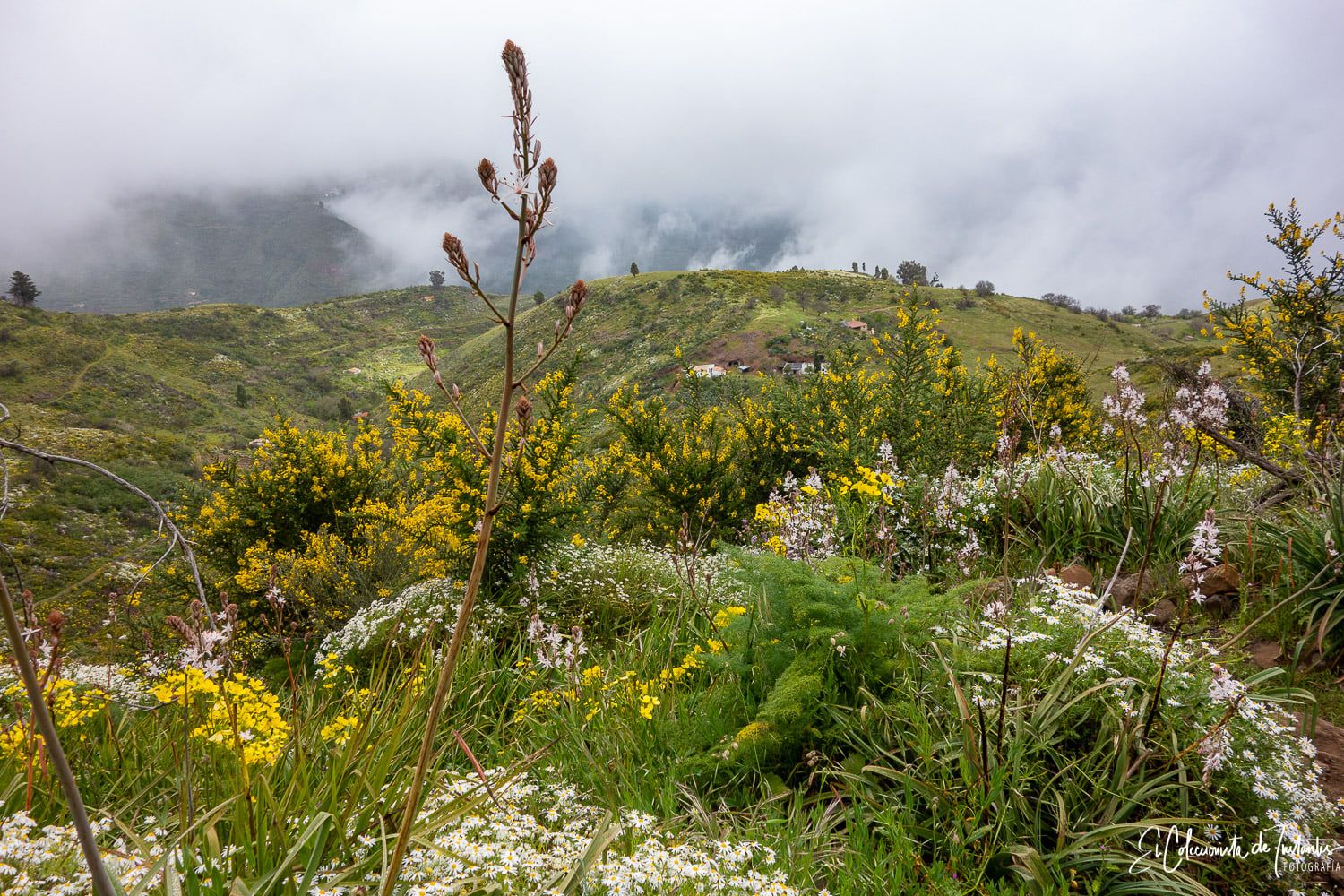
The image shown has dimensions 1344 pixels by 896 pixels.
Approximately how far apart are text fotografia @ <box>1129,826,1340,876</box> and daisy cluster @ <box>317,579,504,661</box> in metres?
4.28

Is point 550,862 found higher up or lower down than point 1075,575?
lower down

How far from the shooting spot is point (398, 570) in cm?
827

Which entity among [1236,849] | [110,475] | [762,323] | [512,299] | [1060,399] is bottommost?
[1236,849]

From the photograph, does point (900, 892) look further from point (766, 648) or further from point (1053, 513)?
point (1053, 513)

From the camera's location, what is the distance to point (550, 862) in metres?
1.90

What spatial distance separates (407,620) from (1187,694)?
5.55 meters

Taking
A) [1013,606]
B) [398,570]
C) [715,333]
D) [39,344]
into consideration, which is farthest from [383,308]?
[1013,606]

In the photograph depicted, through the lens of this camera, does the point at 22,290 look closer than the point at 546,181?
No

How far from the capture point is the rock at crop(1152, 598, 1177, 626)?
3.93 metres

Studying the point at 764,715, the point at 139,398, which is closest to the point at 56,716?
the point at 764,715

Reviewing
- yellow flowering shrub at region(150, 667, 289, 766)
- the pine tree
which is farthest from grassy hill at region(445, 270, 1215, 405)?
the pine tree

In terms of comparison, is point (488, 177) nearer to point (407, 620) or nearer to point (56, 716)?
point (56, 716)

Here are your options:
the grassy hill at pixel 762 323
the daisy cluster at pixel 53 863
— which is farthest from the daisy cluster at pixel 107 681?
the grassy hill at pixel 762 323

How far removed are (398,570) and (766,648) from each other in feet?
21.8
